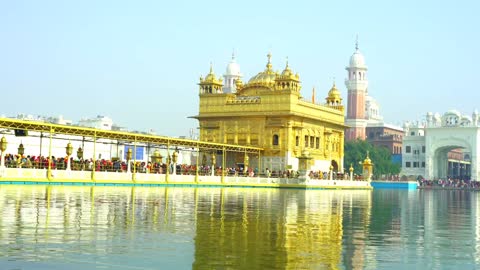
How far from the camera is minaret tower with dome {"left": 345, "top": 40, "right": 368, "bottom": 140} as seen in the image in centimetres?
13175

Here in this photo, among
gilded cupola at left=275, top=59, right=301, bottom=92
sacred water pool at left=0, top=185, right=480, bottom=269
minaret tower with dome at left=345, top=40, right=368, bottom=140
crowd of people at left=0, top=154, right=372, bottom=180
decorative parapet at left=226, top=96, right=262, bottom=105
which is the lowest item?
sacred water pool at left=0, top=185, right=480, bottom=269

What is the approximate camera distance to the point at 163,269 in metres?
8.63

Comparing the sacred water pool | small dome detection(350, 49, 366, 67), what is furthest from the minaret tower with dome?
the sacred water pool

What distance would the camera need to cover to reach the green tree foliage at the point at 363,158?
102 metres

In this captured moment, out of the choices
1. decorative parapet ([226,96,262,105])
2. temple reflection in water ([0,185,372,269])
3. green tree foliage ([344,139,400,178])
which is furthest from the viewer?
green tree foliage ([344,139,400,178])

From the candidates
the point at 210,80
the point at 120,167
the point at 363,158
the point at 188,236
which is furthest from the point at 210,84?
the point at 188,236

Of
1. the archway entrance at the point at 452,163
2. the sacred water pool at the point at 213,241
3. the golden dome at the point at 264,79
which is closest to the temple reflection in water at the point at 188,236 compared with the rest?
the sacred water pool at the point at 213,241

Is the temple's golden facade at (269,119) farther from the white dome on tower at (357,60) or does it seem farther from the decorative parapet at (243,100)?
the white dome on tower at (357,60)

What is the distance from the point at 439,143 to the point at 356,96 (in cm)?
3261

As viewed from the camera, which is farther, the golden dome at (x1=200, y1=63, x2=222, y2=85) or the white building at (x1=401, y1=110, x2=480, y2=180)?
the white building at (x1=401, y1=110, x2=480, y2=180)

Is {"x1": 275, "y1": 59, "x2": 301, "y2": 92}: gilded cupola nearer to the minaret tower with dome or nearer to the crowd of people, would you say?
the crowd of people

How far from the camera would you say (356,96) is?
13250cm

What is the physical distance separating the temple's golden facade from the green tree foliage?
3500 centimetres

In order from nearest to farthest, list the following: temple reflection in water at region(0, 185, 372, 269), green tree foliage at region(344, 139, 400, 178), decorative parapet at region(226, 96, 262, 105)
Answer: temple reflection in water at region(0, 185, 372, 269) < decorative parapet at region(226, 96, 262, 105) < green tree foliage at region(344, 139, 400, 178)
